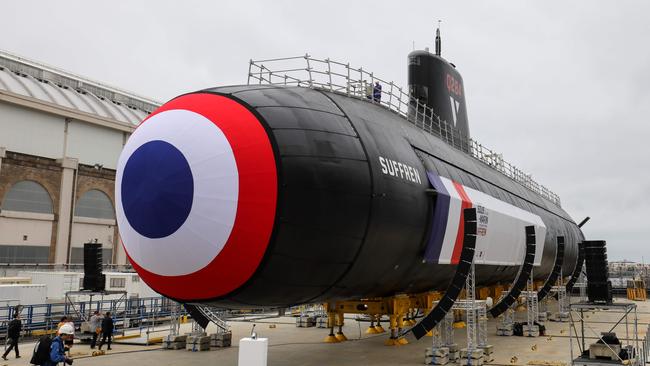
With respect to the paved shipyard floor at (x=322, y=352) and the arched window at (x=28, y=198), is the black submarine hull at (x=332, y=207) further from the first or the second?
the arched window at (x=28, y=198)

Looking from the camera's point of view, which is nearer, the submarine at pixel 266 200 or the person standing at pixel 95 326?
the submarine at pixel 266 200

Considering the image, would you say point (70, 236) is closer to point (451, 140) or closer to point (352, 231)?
point (451, 140)

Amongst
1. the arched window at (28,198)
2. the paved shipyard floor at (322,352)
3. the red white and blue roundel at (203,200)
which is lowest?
the paved shipyard floor at (322,352)

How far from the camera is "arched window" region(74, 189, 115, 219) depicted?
1965 inches

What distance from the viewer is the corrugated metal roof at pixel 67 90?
55750 millimetres

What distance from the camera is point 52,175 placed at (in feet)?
155

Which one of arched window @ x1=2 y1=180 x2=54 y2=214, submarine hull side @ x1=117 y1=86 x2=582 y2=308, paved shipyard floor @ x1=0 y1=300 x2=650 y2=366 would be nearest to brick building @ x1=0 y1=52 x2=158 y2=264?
arched window @ x1=2 y1=180 x2=54 y2=214

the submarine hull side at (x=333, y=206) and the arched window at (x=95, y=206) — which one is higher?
the arched window at (x=95, y=206)

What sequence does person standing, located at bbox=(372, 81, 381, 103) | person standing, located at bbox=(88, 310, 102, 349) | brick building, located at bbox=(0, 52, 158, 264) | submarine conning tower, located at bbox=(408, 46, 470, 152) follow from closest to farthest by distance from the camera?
person standing, located at bbox=(372, 81, 381, 103) → person standing, located at bbox=(88, 310, 102, 349) → submarine conning tower, located at bbox=(408, 46, 470, 152) → brick building, located at bbox=(0, 52, 158, 264)

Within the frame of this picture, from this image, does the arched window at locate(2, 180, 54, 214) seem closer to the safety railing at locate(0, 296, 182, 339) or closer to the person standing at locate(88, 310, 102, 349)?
the safety railing at locate(0, 296, 182, 339)

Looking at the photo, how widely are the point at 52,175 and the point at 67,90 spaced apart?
1941 centimetres

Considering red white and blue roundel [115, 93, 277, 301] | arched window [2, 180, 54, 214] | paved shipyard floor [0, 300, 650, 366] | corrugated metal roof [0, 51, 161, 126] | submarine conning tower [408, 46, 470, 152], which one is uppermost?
corrugated metal roof [0, 51, 161, 126]

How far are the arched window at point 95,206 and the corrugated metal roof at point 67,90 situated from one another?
9237 millimetres

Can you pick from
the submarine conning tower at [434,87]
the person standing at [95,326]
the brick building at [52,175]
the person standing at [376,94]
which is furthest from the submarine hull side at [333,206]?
the brick building at [52,175]
